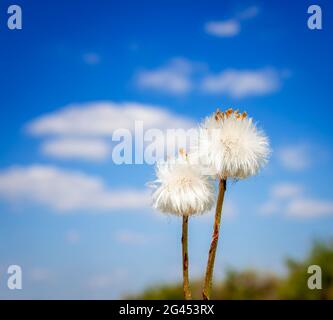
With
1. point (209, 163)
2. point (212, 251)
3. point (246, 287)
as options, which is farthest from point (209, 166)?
point (246, 287)

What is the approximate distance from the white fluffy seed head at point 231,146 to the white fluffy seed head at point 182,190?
0.16ft

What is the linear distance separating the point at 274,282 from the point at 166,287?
1168 millimetres

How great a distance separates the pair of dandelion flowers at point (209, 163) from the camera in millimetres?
1571

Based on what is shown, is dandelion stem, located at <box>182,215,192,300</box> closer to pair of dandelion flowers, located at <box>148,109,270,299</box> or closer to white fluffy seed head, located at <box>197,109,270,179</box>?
pair of dandelion flowers, located at <box>148,109,270,299</box>

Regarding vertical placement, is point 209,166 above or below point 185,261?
above

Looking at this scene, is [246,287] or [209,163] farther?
[246,287]

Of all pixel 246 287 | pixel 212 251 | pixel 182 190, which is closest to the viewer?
pixel 212 251

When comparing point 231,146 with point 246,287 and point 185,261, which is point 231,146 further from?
point 246,287

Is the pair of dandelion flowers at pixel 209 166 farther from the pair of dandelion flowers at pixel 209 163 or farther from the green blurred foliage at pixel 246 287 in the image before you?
the green blurred foliage at pixel 246 287

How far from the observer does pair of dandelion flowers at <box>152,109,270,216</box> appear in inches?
61.9

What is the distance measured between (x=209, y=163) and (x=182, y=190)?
4.4 inches

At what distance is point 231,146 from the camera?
1.61 metres

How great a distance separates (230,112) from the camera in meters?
1.65
